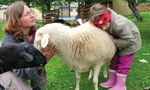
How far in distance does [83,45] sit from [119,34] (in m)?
0.68

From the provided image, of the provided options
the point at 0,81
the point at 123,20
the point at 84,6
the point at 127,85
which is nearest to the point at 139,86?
the point at 127,85

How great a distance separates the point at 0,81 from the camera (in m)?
3.23

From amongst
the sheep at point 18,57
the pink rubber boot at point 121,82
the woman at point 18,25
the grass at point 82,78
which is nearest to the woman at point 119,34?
the pink rubber boot at point 121,82

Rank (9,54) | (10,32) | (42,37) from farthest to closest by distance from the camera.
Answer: (42,37)
(10,32)
(9,54)

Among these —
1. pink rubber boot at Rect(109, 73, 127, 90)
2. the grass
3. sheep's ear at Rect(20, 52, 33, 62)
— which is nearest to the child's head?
pink rubber boot at Rect(109, 73, 127, 90)

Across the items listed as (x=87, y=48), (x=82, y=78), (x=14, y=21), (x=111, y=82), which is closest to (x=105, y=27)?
(x=87, y=48)

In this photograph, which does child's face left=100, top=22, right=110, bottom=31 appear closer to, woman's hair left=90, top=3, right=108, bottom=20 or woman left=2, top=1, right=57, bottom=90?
woman's hair left=90, top=3, right=108, bottom=20

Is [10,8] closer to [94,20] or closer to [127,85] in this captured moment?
[94,20]

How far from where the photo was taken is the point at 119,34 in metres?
5.94

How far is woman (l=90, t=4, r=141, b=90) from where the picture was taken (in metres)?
5.85

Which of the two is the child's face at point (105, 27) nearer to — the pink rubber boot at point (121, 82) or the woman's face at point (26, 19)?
the pink rubber boot at point (121, 82)

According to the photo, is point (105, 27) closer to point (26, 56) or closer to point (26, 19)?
point (26, 19)

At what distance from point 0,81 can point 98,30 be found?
291cm

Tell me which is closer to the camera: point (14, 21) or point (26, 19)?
point (14, 21)
